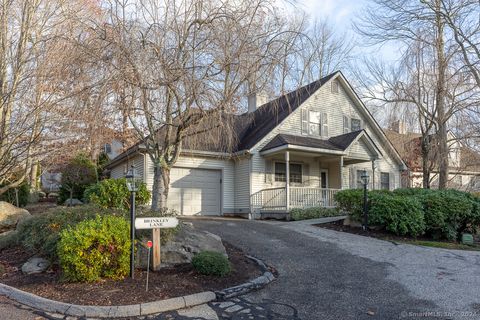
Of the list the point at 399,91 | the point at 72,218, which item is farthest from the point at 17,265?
the point at 399,91

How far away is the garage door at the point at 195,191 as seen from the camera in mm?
16844

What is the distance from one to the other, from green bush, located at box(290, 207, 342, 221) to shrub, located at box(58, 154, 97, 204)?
10942mm

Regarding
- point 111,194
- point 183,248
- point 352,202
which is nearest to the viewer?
point 183,248

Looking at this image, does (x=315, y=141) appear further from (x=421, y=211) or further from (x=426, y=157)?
(x=421, y=211)

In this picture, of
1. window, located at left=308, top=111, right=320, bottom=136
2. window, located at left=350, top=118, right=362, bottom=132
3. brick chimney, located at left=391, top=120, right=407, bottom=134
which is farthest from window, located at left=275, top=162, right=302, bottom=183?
brick chimney, located at left=391, top=120, right=407, bottom=134

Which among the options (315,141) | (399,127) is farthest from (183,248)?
(399,127)

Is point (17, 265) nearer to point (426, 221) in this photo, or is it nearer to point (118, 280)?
point (118, 280)

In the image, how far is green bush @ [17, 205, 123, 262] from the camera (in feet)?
23.7

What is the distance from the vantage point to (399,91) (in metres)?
18.4

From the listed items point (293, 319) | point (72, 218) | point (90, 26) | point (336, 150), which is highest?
point (90, 26)

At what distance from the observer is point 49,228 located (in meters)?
7.78

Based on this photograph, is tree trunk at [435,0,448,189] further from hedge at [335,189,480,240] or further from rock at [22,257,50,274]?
rock at [22,257,50,274]

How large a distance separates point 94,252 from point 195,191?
11069mm

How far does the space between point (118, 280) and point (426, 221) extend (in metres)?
9.82
